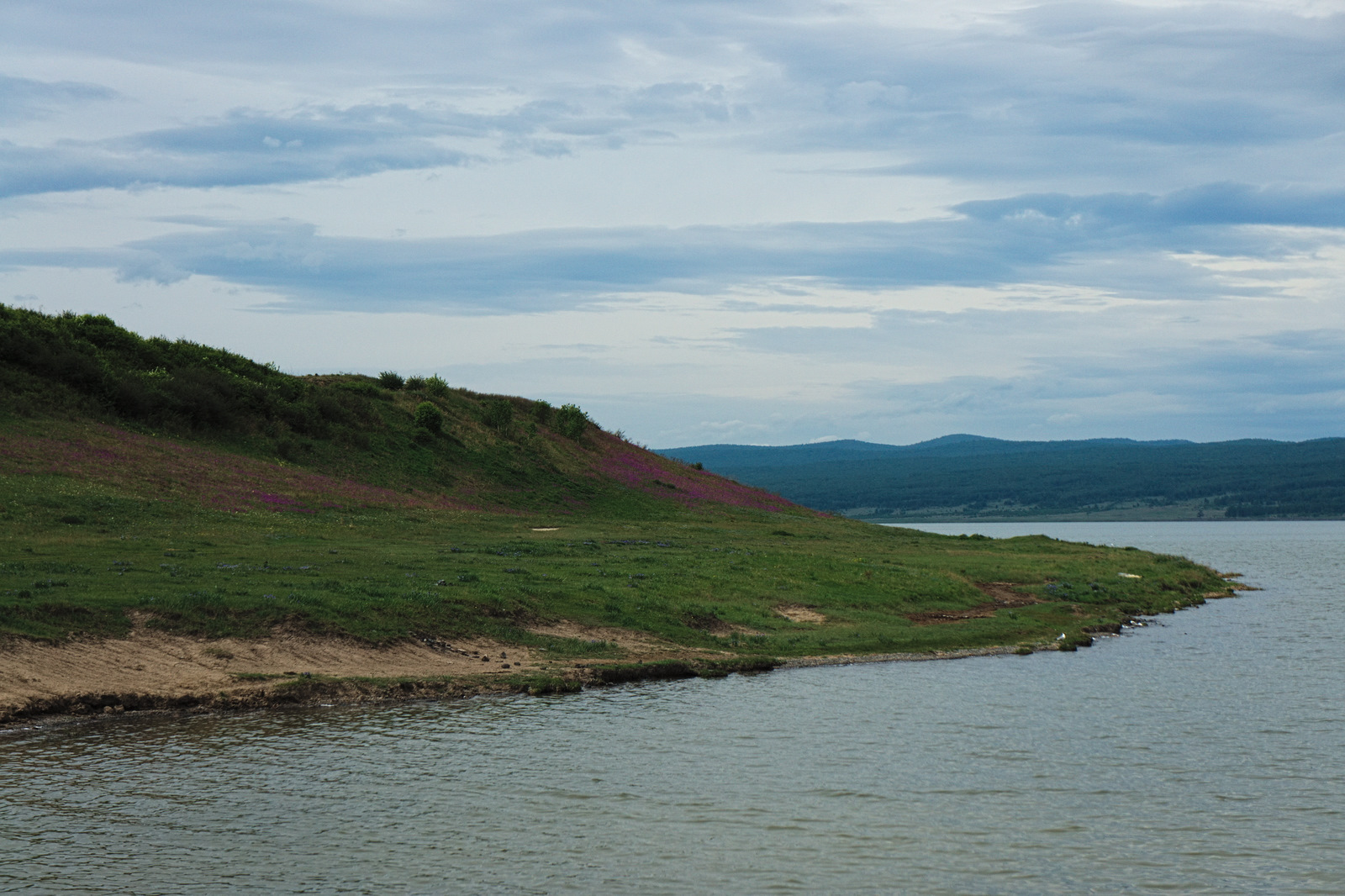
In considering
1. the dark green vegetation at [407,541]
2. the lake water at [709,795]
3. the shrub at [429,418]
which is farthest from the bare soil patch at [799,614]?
the shrub at [429,418]

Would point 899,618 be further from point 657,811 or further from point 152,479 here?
point 152,479

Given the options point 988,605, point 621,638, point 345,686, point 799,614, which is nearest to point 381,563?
point 621,638

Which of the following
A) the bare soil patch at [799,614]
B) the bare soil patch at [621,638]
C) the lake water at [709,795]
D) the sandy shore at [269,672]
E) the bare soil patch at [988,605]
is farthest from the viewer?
the bare soil patch at [988,605]

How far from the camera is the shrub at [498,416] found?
338 feet

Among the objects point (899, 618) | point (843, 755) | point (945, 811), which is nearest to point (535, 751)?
point (843, 755)

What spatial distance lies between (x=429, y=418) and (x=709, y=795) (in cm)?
7601

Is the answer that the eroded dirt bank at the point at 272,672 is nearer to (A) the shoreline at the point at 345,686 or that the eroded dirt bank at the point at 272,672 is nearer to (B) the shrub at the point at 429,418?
(A) the shoreline at the point at 345,686

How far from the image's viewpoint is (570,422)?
111 m

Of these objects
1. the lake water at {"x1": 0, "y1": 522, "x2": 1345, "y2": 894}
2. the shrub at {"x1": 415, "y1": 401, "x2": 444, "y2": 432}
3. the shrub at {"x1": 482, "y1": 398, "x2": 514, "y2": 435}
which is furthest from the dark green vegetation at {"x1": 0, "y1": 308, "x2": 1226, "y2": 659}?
the lake water at {"x1": 0, "y1": 522, "x2": 1345, "y2": 894}

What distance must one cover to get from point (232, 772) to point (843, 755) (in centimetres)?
1280

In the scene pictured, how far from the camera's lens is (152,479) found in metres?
57.5

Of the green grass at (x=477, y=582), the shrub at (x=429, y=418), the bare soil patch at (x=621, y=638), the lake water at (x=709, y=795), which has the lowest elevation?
the lake water at (x=709, y=795)

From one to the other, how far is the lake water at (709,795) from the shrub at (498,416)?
236 feet

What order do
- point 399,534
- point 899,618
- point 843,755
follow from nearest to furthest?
point 843,755 < point 899,618 < point 399,534
